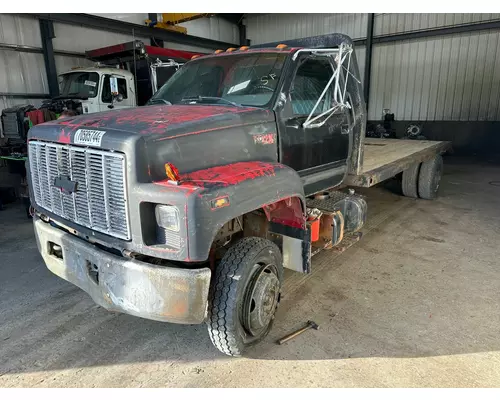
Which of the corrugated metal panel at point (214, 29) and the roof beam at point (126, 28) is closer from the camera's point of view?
the roof beam at point (126, 28)

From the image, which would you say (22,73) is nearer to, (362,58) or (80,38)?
(80,38)

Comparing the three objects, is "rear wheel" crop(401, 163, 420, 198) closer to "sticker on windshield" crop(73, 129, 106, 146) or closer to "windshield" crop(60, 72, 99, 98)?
"sticker on windshield" crop(73, 129, 106, 146)

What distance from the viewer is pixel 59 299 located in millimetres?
3736

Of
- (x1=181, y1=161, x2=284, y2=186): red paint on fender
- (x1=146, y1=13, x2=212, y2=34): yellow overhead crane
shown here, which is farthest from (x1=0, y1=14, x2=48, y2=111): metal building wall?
(x1=181, y1=161, x2=284, y2=186): red paint on fender

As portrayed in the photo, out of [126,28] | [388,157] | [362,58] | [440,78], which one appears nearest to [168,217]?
[388,157]

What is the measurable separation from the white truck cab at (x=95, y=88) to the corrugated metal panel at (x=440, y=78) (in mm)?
10545

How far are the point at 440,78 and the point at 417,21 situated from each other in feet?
7.79

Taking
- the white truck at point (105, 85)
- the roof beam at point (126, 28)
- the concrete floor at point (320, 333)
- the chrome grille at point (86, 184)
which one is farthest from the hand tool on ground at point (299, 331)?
the roof beam at point (126, 28)

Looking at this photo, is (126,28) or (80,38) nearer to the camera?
(80,38)

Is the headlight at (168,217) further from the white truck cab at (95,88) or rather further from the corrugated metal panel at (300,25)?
the corrugated metal panel at (300,25)

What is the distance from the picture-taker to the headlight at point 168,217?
89.0 inches

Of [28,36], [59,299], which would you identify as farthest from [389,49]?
[59,299]

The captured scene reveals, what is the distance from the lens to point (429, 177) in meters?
7.13

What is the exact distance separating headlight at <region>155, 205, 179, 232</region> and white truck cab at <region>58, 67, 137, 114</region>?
7760mm
